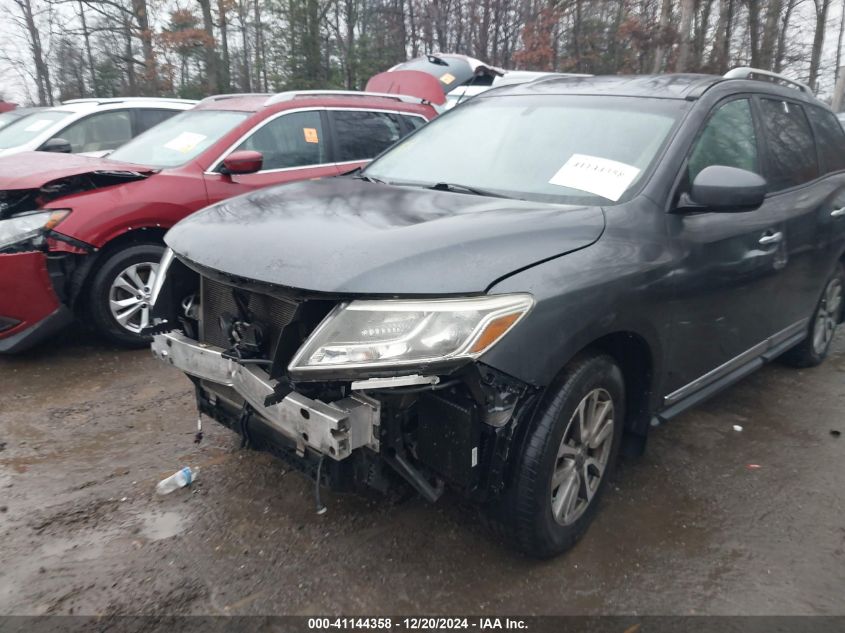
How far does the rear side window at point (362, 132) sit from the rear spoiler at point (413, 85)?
135 inches

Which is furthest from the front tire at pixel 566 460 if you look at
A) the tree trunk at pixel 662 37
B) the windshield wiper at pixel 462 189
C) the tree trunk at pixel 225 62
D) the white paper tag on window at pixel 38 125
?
the tree trunk at pixel 225 62

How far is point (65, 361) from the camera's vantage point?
14.7 feet

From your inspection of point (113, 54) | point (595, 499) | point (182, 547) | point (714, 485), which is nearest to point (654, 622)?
point (595, 499)

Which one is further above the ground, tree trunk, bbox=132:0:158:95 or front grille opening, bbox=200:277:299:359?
tree trunk, bbox=132:0:158:95

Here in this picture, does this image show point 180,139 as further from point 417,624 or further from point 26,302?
point 417,624

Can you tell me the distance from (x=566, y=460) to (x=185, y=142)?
4204mm

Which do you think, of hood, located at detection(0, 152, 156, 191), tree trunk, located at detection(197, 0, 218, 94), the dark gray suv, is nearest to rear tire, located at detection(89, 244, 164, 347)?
hood, located at detection(0, 152, 156, 191)

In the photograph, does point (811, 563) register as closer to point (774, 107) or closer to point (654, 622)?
point (654, 622)

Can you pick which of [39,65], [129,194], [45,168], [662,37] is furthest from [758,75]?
[39,65]

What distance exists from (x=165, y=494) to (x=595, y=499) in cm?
189

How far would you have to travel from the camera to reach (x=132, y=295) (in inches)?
181

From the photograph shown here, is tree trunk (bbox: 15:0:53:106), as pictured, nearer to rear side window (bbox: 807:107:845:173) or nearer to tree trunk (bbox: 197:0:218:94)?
tree trunk (bbox: 197:0:218:94)

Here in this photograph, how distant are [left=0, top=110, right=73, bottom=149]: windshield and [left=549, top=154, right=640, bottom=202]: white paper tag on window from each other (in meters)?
6.60

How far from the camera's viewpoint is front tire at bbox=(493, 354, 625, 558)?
2.25 metres
